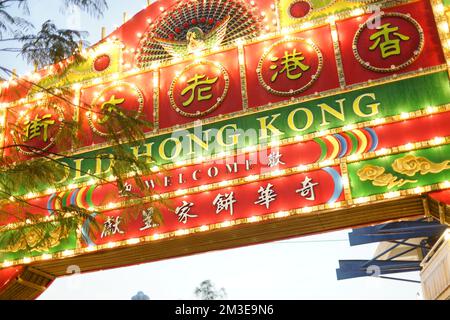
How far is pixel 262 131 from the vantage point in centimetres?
786

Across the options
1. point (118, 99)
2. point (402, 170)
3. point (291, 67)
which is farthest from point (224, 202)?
point (118, 99)

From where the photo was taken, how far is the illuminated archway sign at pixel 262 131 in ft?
23.1

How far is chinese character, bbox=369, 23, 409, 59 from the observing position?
762 centimetres

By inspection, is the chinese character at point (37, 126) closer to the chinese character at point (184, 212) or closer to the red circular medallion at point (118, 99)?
the red circular medallion at point (118, 99)

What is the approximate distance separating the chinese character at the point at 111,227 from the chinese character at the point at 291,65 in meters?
3.04

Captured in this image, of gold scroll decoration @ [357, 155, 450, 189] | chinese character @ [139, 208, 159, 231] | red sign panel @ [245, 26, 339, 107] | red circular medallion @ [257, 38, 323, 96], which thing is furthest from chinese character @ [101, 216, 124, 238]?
gold scroll decoration @ [357, 155, 450, 189]

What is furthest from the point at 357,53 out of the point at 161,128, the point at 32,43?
the point at 32,43

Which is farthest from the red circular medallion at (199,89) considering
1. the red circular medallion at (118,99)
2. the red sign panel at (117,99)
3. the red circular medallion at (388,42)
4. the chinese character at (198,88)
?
the red circular medallion at (388,42)

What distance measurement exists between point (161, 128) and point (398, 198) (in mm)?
3680

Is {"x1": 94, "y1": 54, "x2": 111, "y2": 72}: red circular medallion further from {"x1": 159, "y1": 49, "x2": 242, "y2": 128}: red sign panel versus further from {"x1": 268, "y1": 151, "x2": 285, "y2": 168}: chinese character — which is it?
{"x1": 268, "y1": 151, "x2": 285, "y2": 168}: chinese character

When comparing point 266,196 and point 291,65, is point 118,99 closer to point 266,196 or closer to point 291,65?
point 291,65

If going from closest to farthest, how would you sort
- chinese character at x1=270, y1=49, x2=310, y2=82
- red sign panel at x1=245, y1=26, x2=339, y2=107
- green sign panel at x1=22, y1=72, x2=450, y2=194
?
green sign panel at x1=22, y1=72, x2=450, y2=194
red sign panel at x1=245, y1=26, x2=339, y2=107
chinese character at x1=270, y1=49, x2=310, y2=82

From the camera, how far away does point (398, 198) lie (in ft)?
22.0

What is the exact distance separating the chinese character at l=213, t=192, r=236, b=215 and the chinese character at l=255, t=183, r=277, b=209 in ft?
1.17
